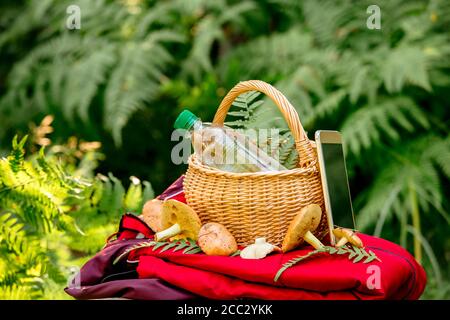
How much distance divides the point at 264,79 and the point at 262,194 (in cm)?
136

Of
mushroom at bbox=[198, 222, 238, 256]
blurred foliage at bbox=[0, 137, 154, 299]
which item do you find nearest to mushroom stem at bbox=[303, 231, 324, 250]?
mushroom at bbox=[198, 222, 238, 256]

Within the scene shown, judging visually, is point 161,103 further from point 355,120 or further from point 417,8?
point 417,8

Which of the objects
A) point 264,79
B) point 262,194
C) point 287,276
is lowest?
point 287,276

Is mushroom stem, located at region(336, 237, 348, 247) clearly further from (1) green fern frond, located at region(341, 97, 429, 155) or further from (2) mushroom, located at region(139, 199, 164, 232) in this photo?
(1) green fern frond, located at region(341, 97, 429, 155)

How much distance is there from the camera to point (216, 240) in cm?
78

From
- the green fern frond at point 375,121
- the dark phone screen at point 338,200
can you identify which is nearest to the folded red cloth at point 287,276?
the dark phone screen at point 338,200

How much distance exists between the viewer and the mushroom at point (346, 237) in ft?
2.60

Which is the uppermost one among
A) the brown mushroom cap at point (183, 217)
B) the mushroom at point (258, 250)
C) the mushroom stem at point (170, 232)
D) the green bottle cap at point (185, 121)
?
the green bottle cap at point (185, 121)

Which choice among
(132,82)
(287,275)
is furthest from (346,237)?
(132,82)

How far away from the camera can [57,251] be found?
1346 mm

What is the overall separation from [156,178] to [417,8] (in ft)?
4.16

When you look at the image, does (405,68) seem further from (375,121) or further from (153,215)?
(153,215)

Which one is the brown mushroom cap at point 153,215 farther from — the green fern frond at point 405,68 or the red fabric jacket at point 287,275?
the green fern frond at point 405,68

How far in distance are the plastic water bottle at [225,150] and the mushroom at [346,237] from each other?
13 cm
